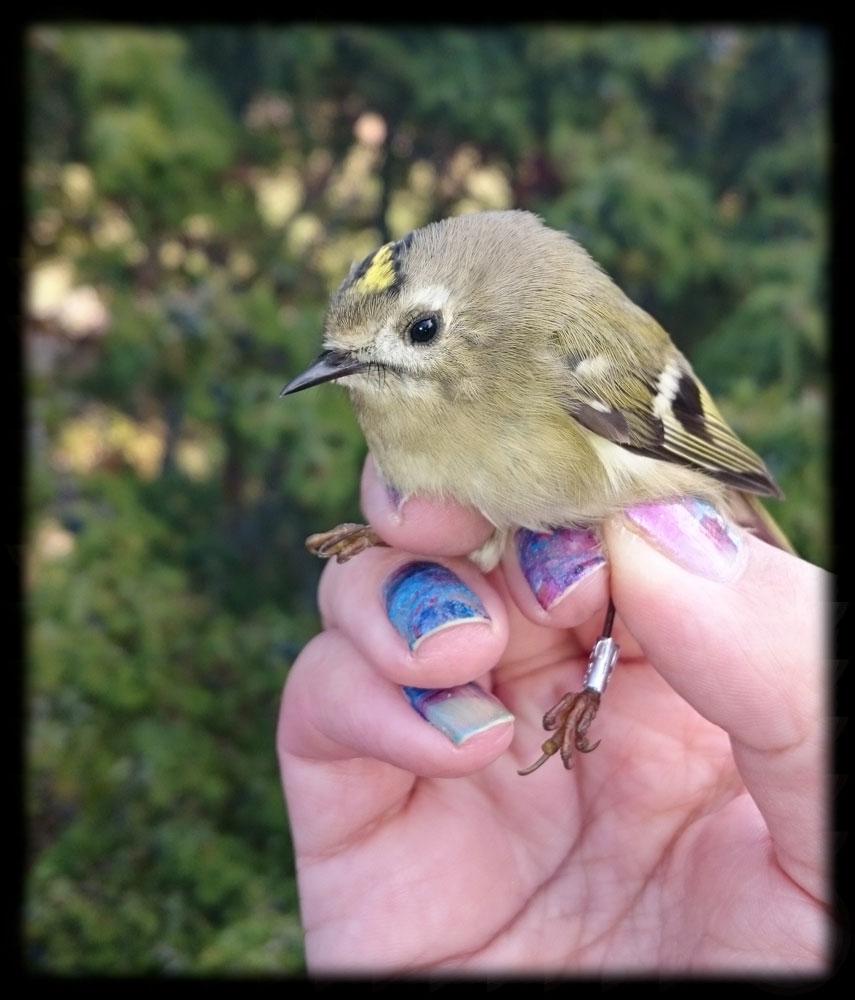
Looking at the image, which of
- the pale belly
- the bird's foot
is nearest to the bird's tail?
the pale belly

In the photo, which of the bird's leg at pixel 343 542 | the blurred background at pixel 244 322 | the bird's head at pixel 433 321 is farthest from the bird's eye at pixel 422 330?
the blurred background at pixel 244 322

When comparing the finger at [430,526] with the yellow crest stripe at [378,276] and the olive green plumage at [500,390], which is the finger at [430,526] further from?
the yellow crest stripe at [378,276]

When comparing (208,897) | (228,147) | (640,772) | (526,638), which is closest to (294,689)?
(526,638)

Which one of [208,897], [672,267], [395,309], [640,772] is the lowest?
[208,897]

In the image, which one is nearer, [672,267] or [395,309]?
[395,309]

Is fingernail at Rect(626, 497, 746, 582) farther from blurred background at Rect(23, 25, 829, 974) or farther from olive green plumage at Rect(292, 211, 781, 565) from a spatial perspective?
blurred background at Rect(23, 25, 829, 974)

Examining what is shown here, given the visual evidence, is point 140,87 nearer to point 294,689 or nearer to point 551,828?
point 294,689

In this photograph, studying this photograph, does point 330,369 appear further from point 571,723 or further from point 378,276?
point 571,723
